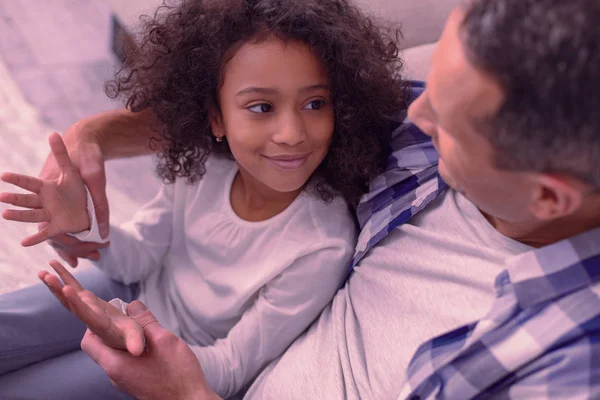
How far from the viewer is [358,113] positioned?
1094 mm

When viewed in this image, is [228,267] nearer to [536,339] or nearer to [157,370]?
[157,370]

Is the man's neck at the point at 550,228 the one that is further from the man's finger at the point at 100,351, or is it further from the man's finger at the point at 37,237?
the man's finger at the point at 37,237

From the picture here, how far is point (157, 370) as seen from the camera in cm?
99

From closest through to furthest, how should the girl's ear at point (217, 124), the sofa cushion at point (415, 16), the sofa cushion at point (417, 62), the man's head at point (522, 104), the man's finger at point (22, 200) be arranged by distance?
the man's head at point (522, 104) < the man's finger at point (22, 200) < the girl's ear at point (217, 124) < the sofa cushion at point (417, 62) < the sofa cushion at point (415, 16)

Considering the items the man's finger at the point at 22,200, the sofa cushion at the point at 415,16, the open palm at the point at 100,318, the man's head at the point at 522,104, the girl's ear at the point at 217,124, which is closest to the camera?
the man's head at the point at 522,104

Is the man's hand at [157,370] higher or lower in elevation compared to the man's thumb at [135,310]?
lower

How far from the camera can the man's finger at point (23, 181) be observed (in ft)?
3.35

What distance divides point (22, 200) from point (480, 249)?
77cm

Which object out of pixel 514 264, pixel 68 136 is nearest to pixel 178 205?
pixel 68 136

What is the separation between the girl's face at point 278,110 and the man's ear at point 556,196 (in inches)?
16.2

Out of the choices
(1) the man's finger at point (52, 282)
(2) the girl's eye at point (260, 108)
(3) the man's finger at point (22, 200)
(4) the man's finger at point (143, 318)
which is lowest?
(4) the man's finger at point (143, 318)

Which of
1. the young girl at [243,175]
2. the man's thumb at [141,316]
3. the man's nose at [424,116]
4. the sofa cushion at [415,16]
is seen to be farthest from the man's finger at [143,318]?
the sofa cushion at [415,16]

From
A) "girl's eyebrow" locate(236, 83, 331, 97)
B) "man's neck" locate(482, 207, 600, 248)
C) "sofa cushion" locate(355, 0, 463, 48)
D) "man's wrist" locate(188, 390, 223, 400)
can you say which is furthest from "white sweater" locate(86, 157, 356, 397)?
"sofa cushion" locate(355, 0, 463, 48)

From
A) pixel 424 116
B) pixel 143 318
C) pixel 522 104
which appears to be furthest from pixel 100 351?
pixel 522 104
